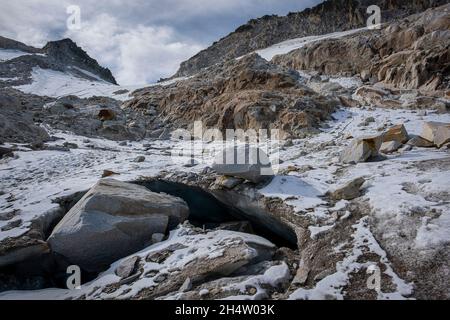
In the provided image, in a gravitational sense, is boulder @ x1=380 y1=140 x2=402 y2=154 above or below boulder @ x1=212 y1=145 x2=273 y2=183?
above

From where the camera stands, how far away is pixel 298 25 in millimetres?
44875

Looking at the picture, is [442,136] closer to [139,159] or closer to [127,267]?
→ [127,267]

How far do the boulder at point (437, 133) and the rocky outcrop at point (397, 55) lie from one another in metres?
8.74

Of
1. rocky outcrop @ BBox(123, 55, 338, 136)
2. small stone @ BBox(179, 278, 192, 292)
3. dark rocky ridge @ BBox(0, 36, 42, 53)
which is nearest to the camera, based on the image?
small stone @ BBox(179, 278, 192, 292)

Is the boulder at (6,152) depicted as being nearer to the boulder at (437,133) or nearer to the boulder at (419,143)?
the boulder at (419,143)

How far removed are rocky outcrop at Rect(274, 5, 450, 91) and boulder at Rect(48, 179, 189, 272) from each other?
1588 cm

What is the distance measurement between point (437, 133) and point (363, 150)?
→ 88.8 inches

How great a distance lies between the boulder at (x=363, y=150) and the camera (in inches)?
313

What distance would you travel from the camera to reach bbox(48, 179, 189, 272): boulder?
5816mm

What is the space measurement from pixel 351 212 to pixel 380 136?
140 inches

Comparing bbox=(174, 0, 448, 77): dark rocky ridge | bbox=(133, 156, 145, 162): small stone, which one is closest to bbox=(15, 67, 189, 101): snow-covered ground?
bbox=(174, 0, 448, 77): dark rocky ridge

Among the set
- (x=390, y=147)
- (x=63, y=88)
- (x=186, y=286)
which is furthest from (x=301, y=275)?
(x=63, y=88)

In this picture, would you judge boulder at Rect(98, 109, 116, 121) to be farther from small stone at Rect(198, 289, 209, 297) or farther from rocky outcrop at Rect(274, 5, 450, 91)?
rocky outcrop at Rect(274, 5, 450, 91)
